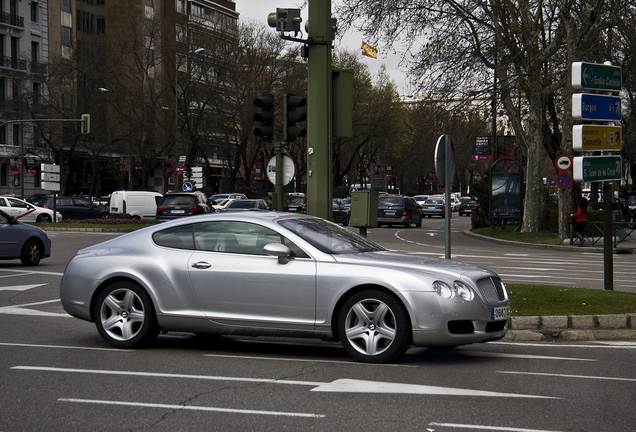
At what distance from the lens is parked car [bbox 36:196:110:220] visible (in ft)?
153

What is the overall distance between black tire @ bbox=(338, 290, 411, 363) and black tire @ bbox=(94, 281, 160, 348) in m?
2.04

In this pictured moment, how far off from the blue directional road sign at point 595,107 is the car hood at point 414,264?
4.65 metres

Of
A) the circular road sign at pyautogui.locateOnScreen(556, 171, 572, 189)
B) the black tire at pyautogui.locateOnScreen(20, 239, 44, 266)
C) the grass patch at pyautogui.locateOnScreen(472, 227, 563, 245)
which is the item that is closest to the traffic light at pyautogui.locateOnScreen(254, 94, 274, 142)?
the black tire at pyautogui.locateOnScreen(20, 239, 44, 266)

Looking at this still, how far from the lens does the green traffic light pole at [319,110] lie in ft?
43.1

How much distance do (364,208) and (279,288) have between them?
4.81 metres

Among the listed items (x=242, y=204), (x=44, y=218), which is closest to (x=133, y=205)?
(x=44, y=218)

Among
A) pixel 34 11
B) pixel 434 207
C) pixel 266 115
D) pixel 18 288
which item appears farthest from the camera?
pixel 34 11

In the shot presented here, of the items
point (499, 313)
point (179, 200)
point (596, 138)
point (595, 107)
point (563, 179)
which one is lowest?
point (499, 313)

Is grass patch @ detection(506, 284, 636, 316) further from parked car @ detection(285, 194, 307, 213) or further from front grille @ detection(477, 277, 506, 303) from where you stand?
parked car @ detection(285, 194, 307, 213)

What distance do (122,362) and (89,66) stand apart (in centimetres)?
5290

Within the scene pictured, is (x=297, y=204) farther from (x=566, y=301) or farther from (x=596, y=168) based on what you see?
(x=566, y=301)

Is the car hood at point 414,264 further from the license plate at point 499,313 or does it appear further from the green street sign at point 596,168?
the green street sign at point 596,168

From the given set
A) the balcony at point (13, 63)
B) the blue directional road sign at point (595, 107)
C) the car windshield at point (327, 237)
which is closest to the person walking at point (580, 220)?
the blue directional road sign at point (595, 107)

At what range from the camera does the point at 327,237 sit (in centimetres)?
863
